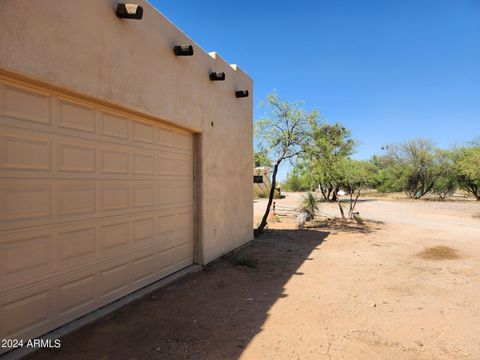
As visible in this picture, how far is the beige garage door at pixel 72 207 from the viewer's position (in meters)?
3.14

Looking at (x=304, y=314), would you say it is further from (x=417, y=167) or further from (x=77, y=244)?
(x=417, y=167)

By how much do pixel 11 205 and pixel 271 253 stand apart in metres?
6.25

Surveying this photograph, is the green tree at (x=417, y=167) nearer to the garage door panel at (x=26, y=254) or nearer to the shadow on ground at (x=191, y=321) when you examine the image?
the shadow on ground at (x=191, y=321)

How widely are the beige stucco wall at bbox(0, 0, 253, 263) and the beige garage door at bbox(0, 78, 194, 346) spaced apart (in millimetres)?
286

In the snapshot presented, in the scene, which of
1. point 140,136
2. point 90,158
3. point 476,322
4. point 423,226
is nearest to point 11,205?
point 90,158

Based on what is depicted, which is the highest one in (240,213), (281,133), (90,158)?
(281,133)

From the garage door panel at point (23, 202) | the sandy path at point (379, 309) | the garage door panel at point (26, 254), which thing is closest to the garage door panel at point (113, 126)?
the garage door panel at point (23, 202)

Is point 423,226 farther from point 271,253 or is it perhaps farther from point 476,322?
point 476,322

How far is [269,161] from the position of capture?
11594mm

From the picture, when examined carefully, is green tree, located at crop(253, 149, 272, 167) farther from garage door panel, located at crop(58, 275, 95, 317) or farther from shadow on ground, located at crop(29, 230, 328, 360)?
garage door panel, located at crop(58, 275, 95, 317)

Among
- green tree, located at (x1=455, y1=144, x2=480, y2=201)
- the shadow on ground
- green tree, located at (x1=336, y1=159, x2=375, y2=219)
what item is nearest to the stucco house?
the shadow on ground

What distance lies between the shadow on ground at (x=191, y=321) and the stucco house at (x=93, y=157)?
410 mm

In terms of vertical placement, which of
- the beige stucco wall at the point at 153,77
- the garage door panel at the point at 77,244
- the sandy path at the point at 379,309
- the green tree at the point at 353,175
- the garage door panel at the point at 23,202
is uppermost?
the beige stucco wall at the point at 153,77

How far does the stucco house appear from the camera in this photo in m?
3.14
